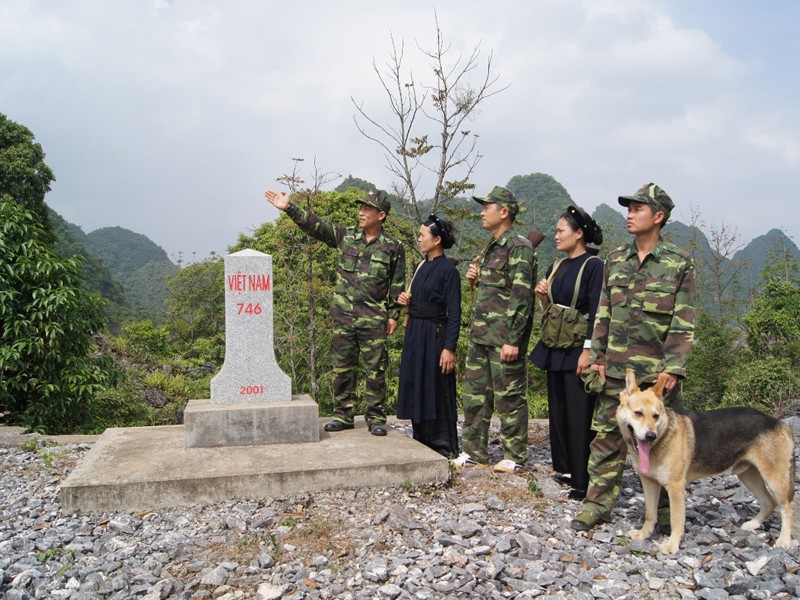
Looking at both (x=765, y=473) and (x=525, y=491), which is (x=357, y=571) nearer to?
(x=525, y=491)

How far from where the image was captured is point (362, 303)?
5.90m

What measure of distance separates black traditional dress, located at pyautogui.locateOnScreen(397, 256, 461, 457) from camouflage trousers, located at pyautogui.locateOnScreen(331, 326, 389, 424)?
0.24 meters

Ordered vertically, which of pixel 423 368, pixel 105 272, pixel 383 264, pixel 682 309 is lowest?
pixel 423 368

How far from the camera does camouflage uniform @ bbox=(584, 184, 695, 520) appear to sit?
13.3 ft

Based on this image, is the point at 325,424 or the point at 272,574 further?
the point at 325,424

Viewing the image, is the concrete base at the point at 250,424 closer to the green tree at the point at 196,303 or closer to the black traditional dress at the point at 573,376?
the black traditional dress at the point at 573,376

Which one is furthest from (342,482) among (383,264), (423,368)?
(383,264)

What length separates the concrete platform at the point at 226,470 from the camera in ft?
15.0

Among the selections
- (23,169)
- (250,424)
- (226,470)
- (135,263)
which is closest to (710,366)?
(250,424)

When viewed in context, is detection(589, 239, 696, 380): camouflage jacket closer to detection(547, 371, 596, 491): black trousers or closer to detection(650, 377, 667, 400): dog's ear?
detection(650, 377, 667, 400): dog's ear

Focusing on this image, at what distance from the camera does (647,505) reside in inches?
162

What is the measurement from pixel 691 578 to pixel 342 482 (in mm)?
2485

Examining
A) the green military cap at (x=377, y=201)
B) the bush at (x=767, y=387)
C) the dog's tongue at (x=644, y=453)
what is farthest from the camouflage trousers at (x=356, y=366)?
the bush at (x=767, y=387)

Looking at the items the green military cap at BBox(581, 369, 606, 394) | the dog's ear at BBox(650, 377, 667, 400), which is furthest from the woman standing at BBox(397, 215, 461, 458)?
the dog's ear at BBox(650, 377, 667, 400)
